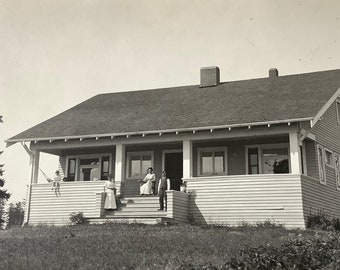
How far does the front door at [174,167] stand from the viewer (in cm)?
2359

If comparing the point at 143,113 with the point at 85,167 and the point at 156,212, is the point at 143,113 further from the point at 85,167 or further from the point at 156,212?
the point at 156,212

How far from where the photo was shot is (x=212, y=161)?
22641mm

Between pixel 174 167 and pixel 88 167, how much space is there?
4.35 metres

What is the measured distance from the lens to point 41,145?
23422 millimetres

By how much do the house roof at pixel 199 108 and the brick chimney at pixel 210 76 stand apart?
486mm

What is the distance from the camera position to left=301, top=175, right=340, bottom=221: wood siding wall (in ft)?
62.7

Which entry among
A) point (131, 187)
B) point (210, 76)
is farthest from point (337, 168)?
point (131, 187)

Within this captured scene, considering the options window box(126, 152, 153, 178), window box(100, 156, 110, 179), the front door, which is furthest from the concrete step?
window box(100, 156, 110, 179)

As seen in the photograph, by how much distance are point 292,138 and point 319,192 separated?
3062 mm

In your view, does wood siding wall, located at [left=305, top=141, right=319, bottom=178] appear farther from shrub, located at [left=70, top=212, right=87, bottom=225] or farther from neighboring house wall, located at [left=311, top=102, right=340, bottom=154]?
shrub, located at [left=70, top=212, right=87, bottom=225]

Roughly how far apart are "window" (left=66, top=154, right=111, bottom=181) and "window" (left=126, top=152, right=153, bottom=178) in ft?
3.43

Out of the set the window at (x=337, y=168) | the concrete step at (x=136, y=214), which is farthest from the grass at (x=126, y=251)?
the window at (x=337, y=168)

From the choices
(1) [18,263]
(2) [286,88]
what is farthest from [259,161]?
(1) [18,263]

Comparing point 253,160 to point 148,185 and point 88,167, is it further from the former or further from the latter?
point 88,167
